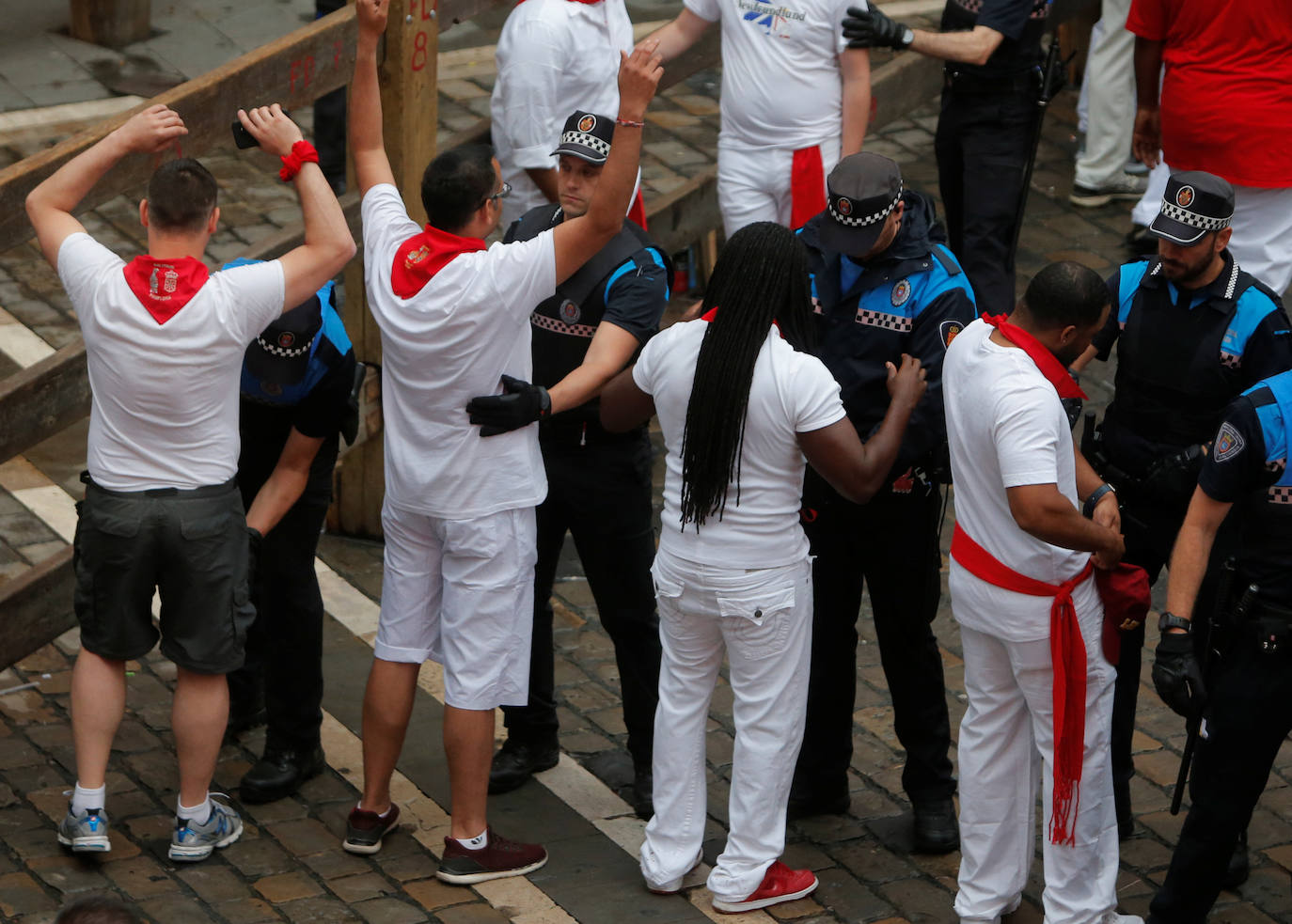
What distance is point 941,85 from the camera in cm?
849

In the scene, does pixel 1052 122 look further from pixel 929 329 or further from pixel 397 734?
pixel 397 734

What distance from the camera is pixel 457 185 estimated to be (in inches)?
186

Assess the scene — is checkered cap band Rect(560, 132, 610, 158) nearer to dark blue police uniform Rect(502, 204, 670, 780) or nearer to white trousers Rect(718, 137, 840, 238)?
dark blue police uniform Rect(502, 204, 670, 780)

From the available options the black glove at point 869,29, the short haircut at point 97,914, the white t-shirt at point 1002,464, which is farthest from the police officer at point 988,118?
the short haircut at point 97,914

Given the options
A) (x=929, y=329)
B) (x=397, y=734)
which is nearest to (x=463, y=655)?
(x=397, y=734)

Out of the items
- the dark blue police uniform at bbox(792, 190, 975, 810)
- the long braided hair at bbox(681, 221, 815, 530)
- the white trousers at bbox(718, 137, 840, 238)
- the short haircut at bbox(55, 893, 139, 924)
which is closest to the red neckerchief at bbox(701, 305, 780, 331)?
the long braided hair at bbox(681, 221, 815, 530)

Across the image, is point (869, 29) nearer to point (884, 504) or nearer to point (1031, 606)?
point (884, 504)

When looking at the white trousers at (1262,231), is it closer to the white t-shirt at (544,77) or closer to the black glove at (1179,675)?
the white t-shirt at (544,77)

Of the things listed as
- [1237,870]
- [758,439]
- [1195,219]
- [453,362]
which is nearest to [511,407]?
A: [453,362]

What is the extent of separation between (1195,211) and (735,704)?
186cm

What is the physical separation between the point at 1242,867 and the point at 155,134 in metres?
3.67

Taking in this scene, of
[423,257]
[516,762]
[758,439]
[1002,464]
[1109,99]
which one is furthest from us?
[1109,99]

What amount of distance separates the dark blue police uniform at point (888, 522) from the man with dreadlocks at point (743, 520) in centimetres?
23

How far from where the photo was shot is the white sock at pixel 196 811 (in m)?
4.95
